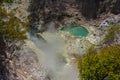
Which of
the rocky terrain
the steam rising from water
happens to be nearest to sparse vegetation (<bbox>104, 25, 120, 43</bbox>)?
the rocky terrain

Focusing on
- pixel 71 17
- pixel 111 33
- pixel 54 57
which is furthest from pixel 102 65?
pixel 71 17

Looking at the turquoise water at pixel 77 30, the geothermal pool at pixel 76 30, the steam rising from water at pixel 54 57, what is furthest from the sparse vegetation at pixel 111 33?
the turquoise water at pixel 77 30

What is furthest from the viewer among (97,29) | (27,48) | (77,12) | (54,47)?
(77,12)

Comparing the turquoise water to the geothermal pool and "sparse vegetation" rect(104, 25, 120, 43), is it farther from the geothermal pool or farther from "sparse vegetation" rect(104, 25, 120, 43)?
"sparse vegetation" rect(104, 25, 120, 43)

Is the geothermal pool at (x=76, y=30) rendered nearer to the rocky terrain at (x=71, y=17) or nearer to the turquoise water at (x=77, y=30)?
the turquoise water at (x=77, y=30)

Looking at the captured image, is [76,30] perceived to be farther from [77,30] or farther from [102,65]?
[102,65]

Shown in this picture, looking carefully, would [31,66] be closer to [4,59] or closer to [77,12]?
[4,59]

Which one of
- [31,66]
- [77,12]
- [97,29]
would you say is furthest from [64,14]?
[31,66]
